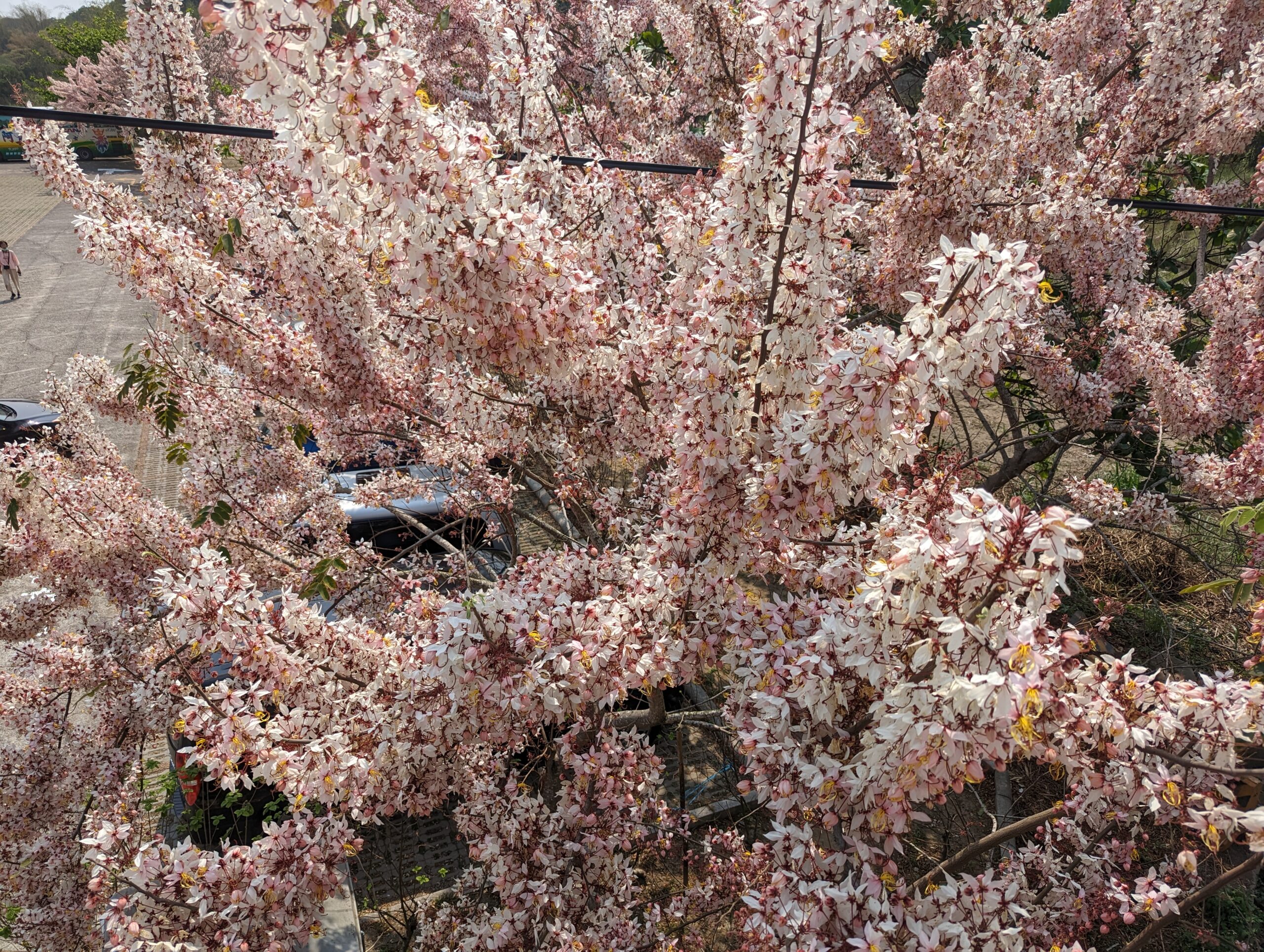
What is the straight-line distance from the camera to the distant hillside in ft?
149

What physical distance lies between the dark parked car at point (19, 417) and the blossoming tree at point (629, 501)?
6244 millimetres

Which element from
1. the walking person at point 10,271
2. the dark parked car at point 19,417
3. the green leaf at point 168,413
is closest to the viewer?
the green leaf at point 168,413

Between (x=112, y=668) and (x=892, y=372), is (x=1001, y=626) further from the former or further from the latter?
(x=112, y=668)

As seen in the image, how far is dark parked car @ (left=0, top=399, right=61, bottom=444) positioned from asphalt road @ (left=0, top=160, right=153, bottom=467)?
2.41 feet

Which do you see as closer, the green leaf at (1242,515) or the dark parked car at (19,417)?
the green leaf at (1242,515)

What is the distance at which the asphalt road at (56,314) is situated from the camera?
15.4 m

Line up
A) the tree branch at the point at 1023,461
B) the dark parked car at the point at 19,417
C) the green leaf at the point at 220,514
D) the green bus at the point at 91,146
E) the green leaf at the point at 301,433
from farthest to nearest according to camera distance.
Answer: the green bus at the point at 91,146
the dark parked car at the point at 19,417
the tree branch at the point at 1023,461
the green leaf at the point at 301,433
the green leaf at the point at 220,514

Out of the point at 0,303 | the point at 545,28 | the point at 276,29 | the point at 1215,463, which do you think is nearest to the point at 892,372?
the point at 276,29

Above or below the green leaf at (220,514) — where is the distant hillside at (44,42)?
above

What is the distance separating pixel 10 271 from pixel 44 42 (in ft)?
211

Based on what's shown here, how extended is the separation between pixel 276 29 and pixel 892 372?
223 cm

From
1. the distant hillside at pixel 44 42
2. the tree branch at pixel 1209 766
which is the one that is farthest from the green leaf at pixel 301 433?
the distant hillside at pixel 44 42

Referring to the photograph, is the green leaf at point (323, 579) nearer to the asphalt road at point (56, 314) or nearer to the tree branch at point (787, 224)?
the tree branch at point (787, 224)

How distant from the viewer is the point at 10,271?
20.2 metres
